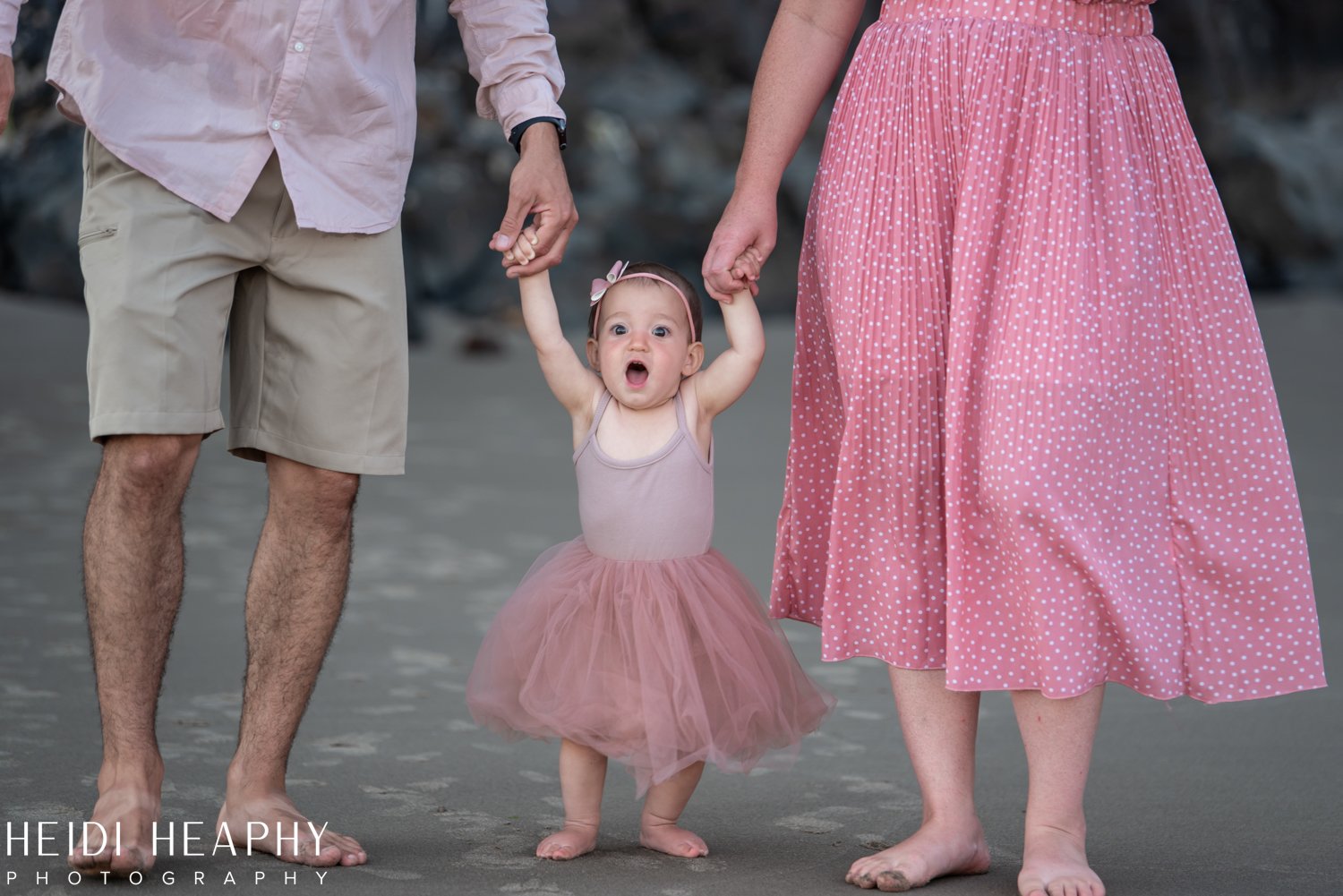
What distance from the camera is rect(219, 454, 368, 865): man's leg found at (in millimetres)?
2242

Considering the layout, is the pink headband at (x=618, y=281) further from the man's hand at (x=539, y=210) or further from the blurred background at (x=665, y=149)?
the blurred background at (x=665, y=149)

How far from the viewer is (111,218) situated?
2.10 metres

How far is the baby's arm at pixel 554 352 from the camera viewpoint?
229 cm

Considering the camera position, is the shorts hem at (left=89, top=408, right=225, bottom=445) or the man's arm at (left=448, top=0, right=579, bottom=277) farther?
the man's arm at (left=448, top=0, right=579, bottom=277)

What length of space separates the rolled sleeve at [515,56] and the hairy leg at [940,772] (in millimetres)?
956

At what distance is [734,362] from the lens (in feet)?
7.52

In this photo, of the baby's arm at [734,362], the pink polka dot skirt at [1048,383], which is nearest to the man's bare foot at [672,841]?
the pink polka dot skirt at [1048,383]

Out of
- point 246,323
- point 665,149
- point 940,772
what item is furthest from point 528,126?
point 665,149

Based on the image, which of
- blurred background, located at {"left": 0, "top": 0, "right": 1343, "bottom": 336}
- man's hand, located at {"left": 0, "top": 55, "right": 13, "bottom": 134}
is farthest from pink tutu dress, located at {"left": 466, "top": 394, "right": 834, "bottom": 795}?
blurred background, located at {"left": 0, "top": 0, "right": 1343, "bottom": 336}

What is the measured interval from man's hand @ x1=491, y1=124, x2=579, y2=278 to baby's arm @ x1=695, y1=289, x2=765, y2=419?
0.25 m

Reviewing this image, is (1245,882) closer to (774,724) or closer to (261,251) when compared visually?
(774,724)

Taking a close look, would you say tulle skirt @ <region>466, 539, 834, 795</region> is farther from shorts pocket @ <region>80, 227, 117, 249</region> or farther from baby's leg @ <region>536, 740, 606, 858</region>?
shorts pocket @ <region>80, 227, 117, 249</region>

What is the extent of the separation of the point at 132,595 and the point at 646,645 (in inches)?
25.4

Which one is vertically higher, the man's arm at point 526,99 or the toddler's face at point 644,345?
the man's arm at point 526,99
